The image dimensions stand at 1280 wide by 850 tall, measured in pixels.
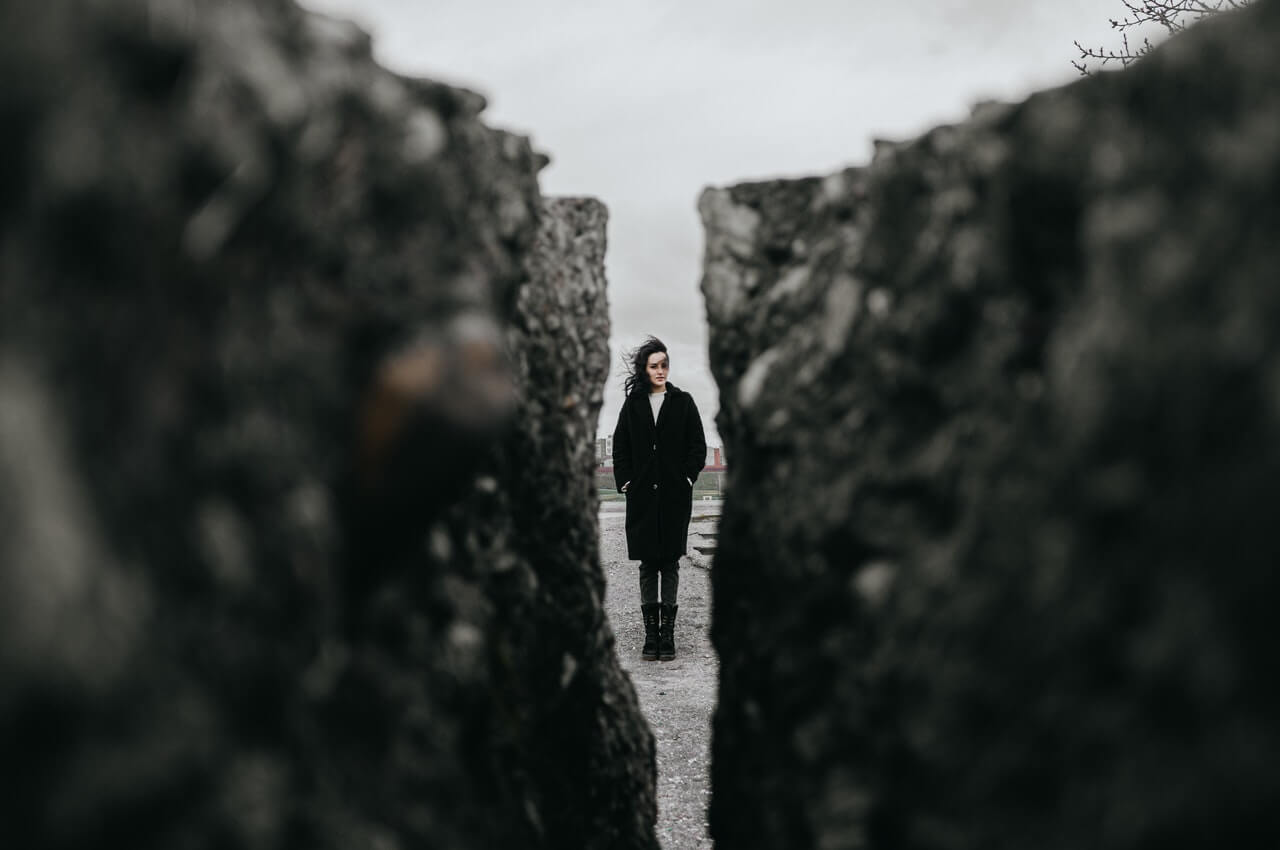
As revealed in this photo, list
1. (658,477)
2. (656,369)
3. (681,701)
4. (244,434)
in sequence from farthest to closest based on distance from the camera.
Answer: (658,477) < (656,369) < (681,701) < (244,434)

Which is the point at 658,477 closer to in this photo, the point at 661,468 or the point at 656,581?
the point at 661,468

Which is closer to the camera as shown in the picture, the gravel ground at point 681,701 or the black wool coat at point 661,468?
the gravel ground at point 681,701

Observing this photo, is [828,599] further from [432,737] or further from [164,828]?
[164,828]

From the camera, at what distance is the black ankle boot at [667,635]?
604cm

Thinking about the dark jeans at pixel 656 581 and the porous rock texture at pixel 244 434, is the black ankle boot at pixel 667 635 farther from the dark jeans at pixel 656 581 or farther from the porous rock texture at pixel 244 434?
the porous rock texture at pixel 244 434

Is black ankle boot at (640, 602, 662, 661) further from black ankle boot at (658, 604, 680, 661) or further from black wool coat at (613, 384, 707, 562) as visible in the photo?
black wool coat at (613, 384, 707, 562)

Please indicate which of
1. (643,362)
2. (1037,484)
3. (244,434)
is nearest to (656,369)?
(643,362)

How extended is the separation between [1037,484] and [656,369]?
4.87 m

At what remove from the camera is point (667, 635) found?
239 inches

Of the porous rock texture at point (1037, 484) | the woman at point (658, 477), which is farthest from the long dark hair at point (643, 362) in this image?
the porous rock texture at point (1037, 484)

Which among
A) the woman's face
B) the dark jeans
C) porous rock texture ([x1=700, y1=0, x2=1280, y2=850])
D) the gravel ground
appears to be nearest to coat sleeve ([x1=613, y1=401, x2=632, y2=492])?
the woman's face

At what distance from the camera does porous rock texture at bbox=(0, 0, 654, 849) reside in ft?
2.81

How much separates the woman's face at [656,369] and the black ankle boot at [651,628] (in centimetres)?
161

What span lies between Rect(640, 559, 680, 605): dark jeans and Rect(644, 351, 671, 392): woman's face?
51.7 inches
